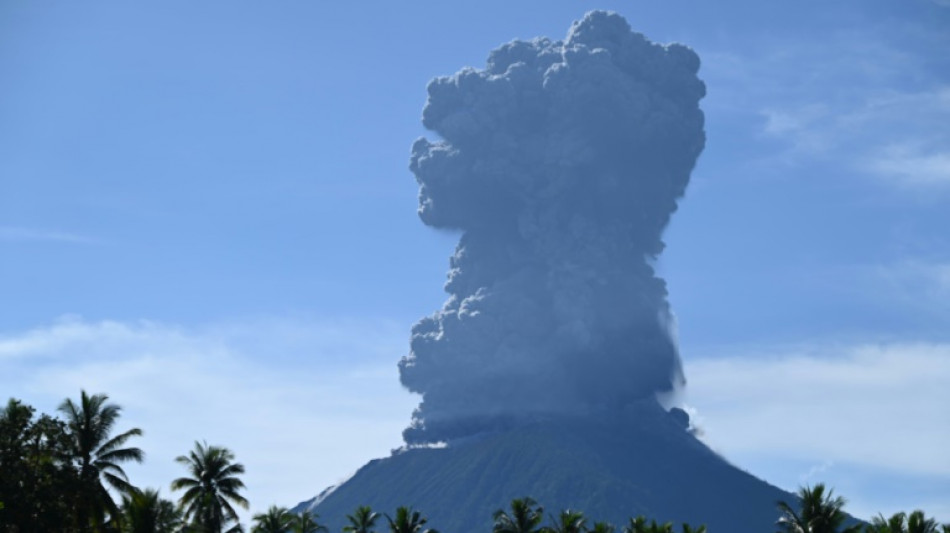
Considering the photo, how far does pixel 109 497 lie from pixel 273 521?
2310cm

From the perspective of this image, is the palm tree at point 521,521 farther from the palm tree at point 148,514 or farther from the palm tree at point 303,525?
the palm tree at point 148,514

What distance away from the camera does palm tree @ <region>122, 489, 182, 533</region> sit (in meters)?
71.0

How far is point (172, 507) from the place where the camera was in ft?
297

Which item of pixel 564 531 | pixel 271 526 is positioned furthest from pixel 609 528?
pixel 271 526

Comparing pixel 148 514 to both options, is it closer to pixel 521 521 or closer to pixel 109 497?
pixel 109 497

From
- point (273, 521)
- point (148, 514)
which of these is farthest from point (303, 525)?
point (148, 514)

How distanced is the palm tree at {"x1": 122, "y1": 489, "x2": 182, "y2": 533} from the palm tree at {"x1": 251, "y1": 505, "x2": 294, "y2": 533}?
998cm

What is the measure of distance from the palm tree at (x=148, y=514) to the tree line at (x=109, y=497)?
47 millimetres

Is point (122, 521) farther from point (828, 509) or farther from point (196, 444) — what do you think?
point (828, 509)

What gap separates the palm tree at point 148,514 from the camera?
71000 millimetres

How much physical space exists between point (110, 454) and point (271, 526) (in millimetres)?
20523

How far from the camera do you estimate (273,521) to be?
332 ft

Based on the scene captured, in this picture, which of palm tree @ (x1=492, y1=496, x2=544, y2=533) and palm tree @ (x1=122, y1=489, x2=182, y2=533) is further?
palm tree @ (x1=492, y1=496, x2=544, y2=533)

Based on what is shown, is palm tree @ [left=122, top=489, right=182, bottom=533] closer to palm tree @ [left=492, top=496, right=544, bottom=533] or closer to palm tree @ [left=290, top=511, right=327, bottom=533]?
palm tree @ [left=290, top=511, right=327, bottom=533]
